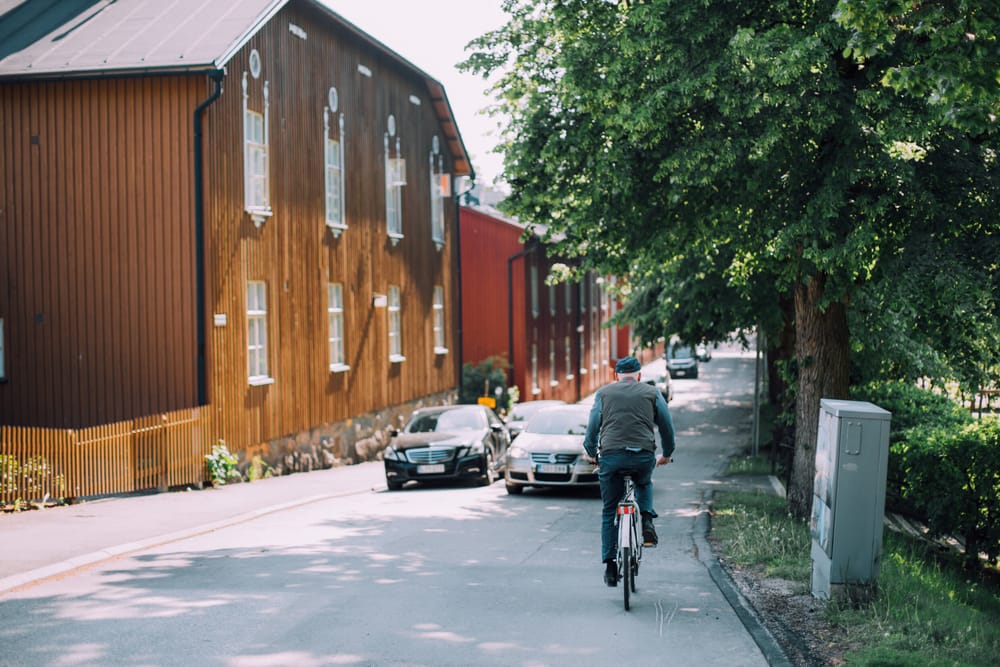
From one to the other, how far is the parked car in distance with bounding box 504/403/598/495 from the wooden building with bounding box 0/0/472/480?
520 centimetres

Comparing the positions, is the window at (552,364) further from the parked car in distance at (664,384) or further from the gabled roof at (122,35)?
the gabled roof at (122,35)

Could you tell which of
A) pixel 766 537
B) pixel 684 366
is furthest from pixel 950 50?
pixel 684 366

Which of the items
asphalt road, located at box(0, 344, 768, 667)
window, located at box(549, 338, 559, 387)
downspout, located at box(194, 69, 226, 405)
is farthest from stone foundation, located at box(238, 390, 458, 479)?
window, located at box(549, 338, 559, 387)

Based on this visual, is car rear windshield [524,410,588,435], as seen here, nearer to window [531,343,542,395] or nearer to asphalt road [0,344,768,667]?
asphalt road [0,344,768,667]

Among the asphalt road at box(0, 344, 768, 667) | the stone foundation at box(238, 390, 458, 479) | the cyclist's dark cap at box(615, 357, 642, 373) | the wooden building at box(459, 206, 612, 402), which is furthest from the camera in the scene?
the wooden building at box(459, 206, 612, 402)

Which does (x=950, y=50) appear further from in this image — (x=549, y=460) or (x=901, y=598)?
(x=549, y=460)

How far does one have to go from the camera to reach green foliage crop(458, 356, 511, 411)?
1487 inches

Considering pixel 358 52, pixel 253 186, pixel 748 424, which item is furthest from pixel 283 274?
pixel 748 424

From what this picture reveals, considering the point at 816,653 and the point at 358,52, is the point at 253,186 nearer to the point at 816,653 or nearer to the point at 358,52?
the point at 358,52

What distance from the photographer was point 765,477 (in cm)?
2280

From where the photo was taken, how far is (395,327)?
29094 mm

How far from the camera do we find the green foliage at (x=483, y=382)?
3778 cm

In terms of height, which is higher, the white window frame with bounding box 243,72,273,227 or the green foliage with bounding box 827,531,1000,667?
the white window frame with bounding box 243,72,273,227

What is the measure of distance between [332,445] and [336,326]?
268 cm
